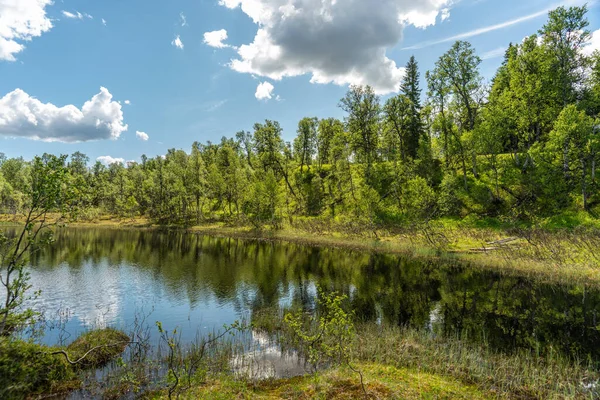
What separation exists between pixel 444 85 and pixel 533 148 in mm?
25326

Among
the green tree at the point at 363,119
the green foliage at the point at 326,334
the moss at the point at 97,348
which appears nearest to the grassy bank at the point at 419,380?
the green foliage at the point at 326,334

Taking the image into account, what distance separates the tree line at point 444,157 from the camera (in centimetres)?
5934

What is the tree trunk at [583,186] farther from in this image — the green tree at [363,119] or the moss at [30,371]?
the moss at [30,371]

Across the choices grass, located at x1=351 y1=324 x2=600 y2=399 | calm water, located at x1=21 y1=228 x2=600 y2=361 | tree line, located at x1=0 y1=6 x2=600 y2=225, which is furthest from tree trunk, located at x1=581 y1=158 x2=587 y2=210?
grass, located at x1=351 y1=324 x2=600 y2=399

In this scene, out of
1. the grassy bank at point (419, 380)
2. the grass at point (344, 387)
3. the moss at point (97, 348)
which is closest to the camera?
the grass at point (344, 387)

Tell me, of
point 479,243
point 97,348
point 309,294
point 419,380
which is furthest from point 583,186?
point 97,348

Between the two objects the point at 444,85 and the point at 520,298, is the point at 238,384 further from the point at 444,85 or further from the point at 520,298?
the point at 444,85

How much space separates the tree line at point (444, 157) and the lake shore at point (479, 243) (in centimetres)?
521

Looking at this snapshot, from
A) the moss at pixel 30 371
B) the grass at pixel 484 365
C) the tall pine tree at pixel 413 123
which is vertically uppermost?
the tall pine tree at pixel 413 123

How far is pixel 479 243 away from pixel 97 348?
5040cm

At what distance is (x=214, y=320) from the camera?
2492 cm

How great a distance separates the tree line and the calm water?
23.0 meters

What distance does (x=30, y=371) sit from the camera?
13359 millimetres

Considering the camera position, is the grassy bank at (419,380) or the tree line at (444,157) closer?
the grassy bank at (419,380)
